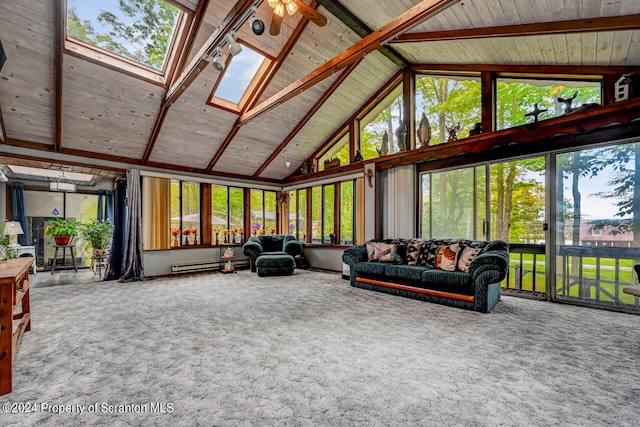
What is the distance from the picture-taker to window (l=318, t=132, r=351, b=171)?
6710mm

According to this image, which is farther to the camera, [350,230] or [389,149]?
[350,230]

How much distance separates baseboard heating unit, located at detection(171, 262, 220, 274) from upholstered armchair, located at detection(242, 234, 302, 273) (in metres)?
0.87

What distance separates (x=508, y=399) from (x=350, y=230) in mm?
4930

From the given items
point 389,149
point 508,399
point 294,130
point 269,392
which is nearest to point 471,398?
point 508,399

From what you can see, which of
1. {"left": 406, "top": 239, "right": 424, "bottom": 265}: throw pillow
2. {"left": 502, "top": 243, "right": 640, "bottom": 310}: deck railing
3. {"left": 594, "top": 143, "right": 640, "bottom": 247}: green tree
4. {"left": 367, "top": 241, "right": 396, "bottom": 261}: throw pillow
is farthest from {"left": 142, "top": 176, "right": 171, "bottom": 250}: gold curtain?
{"left": 594, "top": 143, "right": 640, "bottom": 247}: green tree

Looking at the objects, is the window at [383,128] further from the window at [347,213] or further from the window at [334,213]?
the window at [334,213]

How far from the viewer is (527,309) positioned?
3.48 metres

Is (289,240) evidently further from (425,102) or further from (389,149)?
(425,102)

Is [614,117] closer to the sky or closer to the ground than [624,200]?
closer to the sky

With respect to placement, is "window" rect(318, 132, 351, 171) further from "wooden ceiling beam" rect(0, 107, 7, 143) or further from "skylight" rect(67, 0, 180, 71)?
"wooden ceiling beam" rect(0, 107, 7, 143)

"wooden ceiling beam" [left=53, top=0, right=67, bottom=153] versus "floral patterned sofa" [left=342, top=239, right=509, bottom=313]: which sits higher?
"wooden ceiling beam" [left=53, top=0, right=67, bottom=153]

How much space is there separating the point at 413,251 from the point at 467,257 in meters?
0.87

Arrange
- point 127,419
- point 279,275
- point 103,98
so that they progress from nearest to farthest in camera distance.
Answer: point 127,419 < point 103,98 < point 279,275

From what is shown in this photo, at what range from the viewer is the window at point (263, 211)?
7.61m
